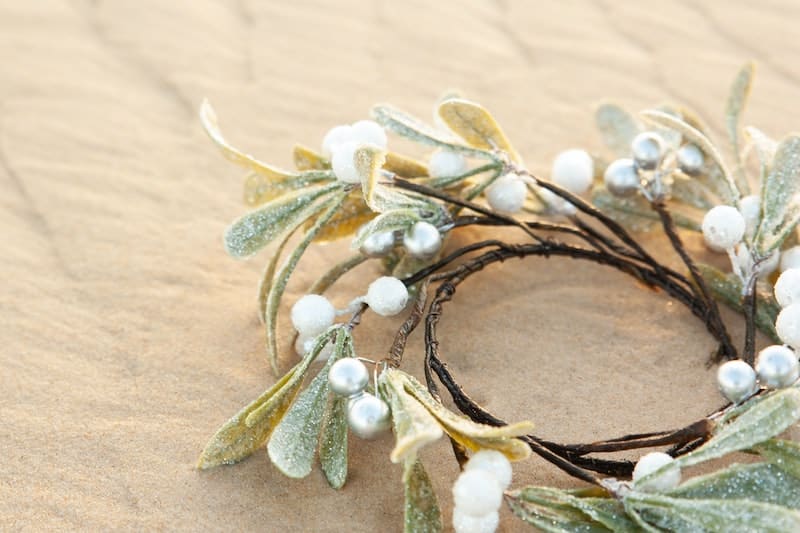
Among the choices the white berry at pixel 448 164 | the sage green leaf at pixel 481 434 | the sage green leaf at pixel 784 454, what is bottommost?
the sage green leaf at pixel 481 434

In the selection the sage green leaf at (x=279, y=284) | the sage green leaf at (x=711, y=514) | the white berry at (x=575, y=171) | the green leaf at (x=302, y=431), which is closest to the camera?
the sage green leaf at (x=711, y=514)

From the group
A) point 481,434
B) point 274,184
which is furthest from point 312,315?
point 481,434

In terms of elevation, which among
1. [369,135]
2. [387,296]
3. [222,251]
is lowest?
[222,251]

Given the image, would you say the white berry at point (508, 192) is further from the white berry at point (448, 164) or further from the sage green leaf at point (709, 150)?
the sage green leaf at point (709, 150)

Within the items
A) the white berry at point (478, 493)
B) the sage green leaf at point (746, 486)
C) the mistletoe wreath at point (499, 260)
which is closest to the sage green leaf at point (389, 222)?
the mistletoe wreath at point (499, 260)

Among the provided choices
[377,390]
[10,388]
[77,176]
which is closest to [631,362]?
[377,390]

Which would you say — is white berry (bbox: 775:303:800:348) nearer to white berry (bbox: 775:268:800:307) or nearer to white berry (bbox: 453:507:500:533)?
white berry (bbox: 775:268:800:307)

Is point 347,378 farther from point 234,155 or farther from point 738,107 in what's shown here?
point 738,107
